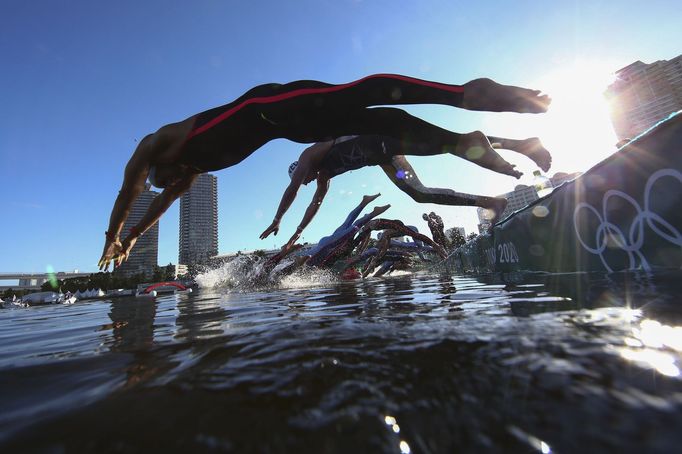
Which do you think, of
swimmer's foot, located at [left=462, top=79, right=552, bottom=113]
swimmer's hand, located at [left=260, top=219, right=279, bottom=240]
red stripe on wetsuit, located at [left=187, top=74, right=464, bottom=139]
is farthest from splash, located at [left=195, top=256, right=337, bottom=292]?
swimmer's foot, located at [left=462, top=79, right=552, bottom=113]

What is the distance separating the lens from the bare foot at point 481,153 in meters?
3.66

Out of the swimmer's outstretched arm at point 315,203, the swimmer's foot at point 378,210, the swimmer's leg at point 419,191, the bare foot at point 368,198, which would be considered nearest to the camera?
the swimmer's leg at point 419,191

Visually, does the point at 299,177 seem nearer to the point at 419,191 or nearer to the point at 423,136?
the point at 419,191

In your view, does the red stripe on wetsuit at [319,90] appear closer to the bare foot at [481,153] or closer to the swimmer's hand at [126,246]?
the bare foot at [481,153]

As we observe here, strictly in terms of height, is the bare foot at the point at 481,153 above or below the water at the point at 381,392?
above

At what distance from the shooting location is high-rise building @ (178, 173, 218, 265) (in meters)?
76.5

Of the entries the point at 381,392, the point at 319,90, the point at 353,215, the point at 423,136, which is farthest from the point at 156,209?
the point at 353,215

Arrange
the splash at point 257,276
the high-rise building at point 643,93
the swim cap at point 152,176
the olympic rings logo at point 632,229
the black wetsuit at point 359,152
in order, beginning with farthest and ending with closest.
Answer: the high-rise building at point 643,93, the splash at point 257,276, the black wetsuit at point 359,152, the swim cap at point 152,176, the olympic rings logo at point 632,229

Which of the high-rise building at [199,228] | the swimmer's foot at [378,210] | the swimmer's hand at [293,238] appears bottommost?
the swimmer's hand at [293,238]

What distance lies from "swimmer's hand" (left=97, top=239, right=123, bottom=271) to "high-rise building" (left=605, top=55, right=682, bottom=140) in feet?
168

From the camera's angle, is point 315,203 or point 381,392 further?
point 315,203

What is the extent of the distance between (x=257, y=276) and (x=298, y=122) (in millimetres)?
6411

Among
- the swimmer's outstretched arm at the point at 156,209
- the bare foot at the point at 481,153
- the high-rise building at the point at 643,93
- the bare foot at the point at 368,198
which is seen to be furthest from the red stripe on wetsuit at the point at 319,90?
the high-rise building at the point at 643,93

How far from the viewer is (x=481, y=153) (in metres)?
3.73
